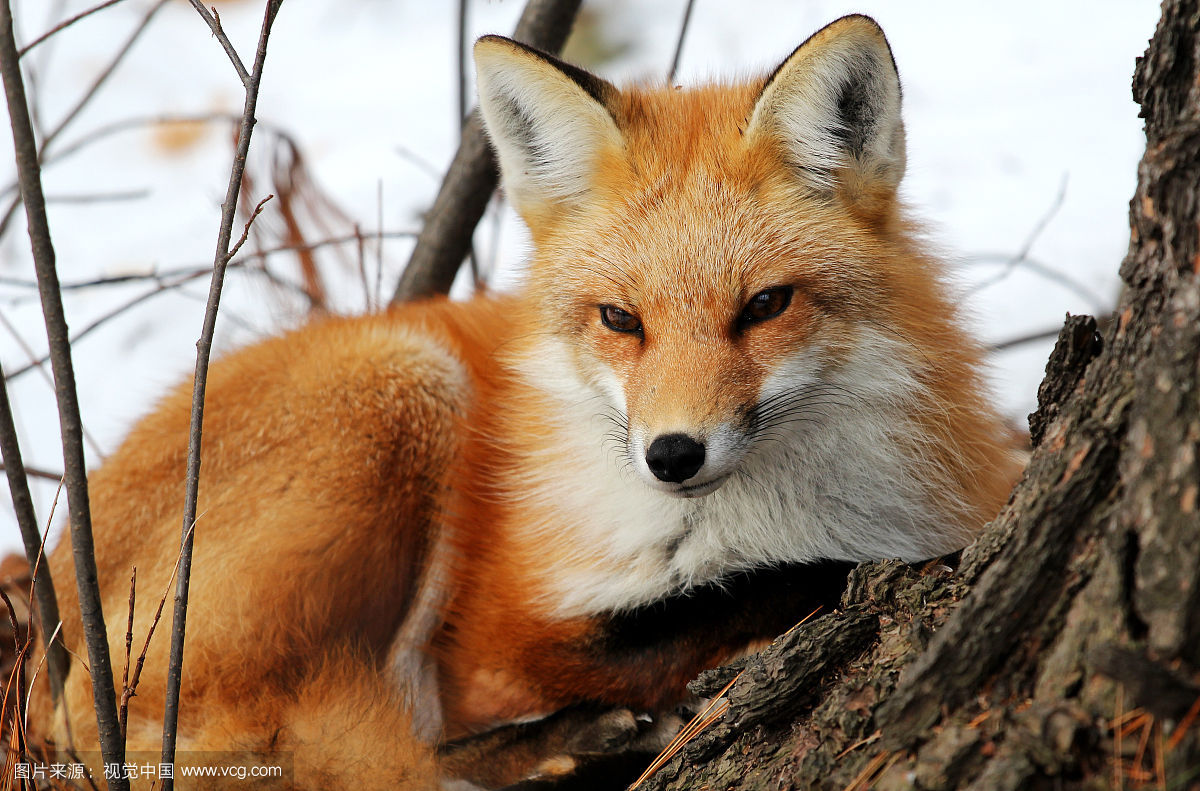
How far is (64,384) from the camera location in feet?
5.54

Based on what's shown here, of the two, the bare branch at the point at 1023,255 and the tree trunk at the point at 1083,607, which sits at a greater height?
the bare branch at the point at 1023,255

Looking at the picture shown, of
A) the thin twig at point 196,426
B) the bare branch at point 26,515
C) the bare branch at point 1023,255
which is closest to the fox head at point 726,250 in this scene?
the bare branch at point 1023,255

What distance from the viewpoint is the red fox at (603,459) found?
2.19 meters

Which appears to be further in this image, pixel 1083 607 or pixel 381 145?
pixel 381 145

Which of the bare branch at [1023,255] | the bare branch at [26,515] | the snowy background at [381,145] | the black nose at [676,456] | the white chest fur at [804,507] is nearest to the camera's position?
the bare branch at [26,515]

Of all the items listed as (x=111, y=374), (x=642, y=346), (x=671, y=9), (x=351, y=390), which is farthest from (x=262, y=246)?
(x=671, y=9)

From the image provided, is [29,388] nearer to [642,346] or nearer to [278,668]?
[278,668]

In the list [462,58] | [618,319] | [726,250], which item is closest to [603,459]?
[618,319]

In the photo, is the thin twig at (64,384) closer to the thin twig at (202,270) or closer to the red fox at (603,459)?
the red fox at (603,459)

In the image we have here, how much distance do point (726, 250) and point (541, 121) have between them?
2.20 feet

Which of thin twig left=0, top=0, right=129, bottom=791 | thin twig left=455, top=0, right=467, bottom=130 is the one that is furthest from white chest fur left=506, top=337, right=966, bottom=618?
thin twig left=455, top=0, right=467, bottom=130

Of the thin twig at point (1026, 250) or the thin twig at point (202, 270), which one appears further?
the thin twig at point (1026, 250)

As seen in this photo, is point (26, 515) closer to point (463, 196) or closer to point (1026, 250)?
point (463, 196)

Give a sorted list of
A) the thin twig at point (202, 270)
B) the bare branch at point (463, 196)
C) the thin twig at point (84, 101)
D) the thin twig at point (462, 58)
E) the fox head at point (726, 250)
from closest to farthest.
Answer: the fox head at point (726, 250)
the thin twig at point (202, 270)
the thin twig at point (84, 101)
the bare branch at point (463, 196)
the thin twig at point (462, 58)
